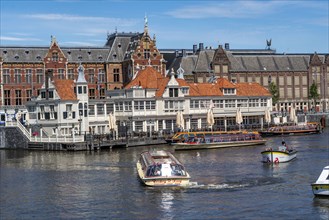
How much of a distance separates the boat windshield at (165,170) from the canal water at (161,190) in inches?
60.2

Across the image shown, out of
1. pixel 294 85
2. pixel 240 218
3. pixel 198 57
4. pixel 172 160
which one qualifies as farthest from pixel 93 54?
pixel 240 218

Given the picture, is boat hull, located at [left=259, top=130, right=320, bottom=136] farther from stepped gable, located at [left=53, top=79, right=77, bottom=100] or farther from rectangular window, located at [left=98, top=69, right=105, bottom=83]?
rectangular window, located at [left=98, top=69, right=105, bottom=83]

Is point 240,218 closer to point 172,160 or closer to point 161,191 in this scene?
point 161,191

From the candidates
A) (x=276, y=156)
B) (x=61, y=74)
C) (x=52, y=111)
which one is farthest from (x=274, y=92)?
(x=276, y=156)

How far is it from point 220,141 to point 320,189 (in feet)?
145

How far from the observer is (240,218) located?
43.9m

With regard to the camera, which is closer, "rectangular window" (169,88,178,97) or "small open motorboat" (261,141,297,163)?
"small open motorboat" (261,141,297,163)

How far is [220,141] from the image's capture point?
3693 inches

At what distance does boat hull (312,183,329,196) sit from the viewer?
4947 cm

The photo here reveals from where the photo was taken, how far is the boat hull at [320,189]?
162 feet

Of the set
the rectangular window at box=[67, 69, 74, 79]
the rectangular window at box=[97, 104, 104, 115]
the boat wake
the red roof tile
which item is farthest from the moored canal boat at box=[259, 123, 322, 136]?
the boat wake

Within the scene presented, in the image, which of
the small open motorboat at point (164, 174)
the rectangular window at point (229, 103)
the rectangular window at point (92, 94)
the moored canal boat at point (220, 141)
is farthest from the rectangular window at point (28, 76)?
the small open motorboat at point (164, 174)

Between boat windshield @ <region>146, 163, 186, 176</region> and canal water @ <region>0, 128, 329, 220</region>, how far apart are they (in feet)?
5.02

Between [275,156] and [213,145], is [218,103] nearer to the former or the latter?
[213,145]
